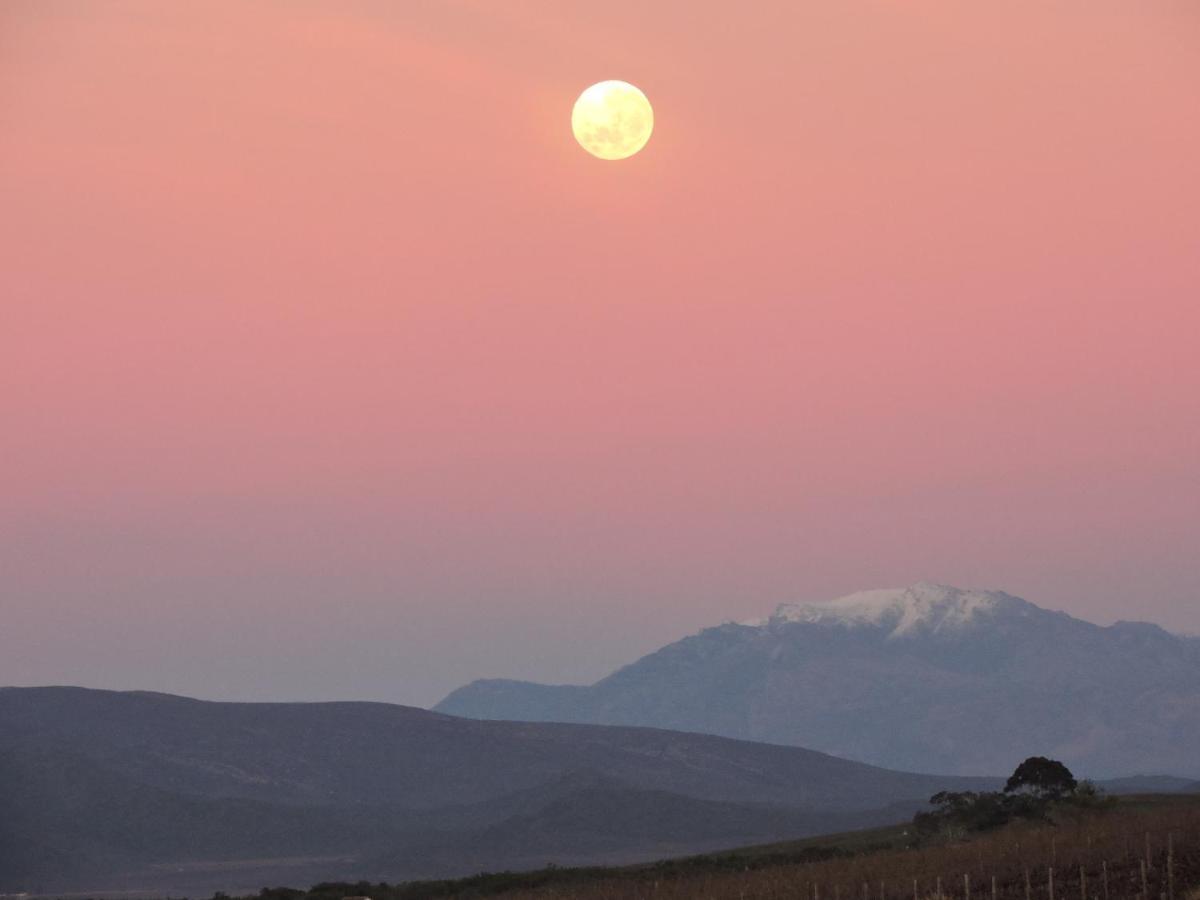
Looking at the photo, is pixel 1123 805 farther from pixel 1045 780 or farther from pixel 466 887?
pixel 466 887

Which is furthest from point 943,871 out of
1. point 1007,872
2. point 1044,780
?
point 1044,780

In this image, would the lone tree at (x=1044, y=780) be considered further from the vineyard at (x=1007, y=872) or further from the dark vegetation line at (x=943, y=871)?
the vineyard at (x=1007, y=872)

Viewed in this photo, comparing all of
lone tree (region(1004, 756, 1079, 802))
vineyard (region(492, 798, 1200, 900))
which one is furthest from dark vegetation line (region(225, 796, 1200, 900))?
lone tree (region(1004, 756, 1079, 802))

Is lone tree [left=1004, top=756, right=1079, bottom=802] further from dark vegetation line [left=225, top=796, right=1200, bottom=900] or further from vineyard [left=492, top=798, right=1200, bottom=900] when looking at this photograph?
vineyard [left=492, top=798, right=1200, bottom=900]

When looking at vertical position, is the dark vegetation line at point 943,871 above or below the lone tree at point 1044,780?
below

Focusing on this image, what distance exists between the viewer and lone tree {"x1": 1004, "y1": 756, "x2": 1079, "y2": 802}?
316 feet

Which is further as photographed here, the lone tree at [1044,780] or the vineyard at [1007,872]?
the lone tree at [1044,780]

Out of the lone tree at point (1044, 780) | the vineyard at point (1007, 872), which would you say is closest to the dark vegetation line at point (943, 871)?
the vineyard at point (1007, 872)

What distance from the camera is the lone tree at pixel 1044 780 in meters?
96.4

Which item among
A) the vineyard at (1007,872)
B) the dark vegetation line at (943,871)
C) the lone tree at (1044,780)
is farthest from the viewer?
the lone tree at (1044,780)

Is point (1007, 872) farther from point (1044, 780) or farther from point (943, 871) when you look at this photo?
point (1044, 780)

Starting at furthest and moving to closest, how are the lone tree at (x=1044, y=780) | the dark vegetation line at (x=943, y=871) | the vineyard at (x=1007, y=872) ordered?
the lone tree at (x=1044, y=780)
the dark vegetation line at (x=943, y=871)
the vineyard at (x=1007, y=872)

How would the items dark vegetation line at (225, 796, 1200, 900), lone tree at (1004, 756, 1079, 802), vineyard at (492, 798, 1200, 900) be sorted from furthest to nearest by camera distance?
lone tree at (1004, 756, 1079, 802) → dark vegetation line at (225, 796, 1200, 900) → vineyard at (492, 798, 1200, 900)

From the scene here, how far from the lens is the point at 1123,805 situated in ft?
324
